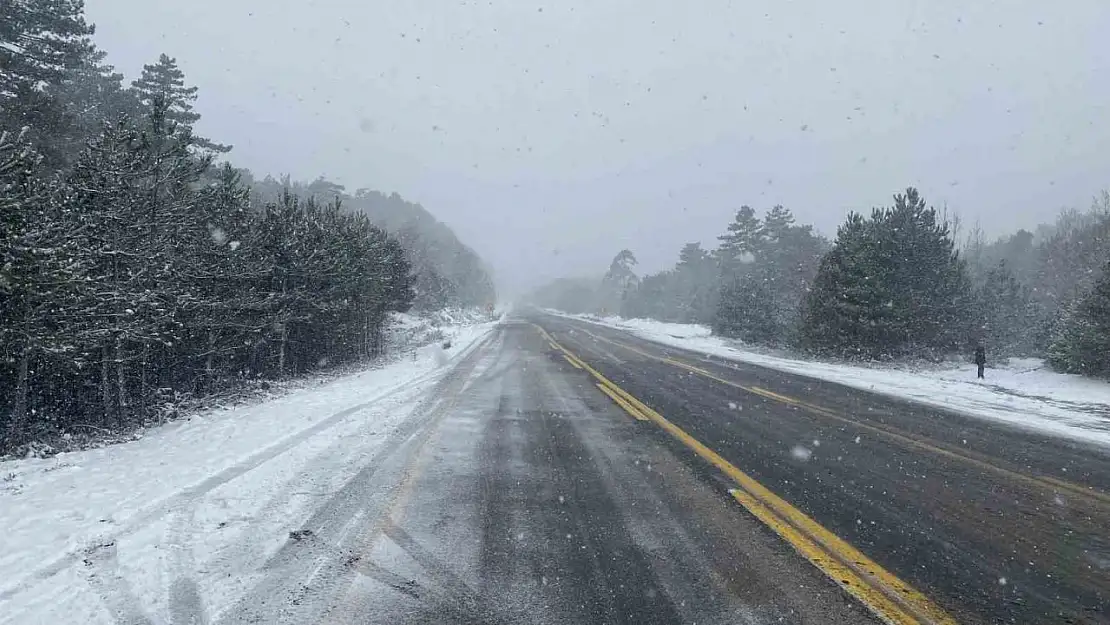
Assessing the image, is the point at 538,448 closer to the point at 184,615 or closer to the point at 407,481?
the point at 407,481

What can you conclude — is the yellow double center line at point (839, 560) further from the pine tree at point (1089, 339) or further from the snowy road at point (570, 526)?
the pine tree at point (1089, 339)

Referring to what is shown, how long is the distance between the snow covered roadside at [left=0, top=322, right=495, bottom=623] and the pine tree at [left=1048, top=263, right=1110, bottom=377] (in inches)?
695

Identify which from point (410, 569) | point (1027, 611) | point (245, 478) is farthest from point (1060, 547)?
point (245, 478)

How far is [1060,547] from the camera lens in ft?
12.8

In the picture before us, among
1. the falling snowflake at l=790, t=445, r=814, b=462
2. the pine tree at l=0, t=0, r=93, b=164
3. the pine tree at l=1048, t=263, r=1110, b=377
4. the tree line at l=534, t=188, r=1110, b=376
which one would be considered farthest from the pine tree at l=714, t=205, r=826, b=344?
the pine tree at l=0, t=0, r=93, b=164

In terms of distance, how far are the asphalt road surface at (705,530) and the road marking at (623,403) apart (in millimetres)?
617

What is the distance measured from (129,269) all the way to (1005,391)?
1793 cm

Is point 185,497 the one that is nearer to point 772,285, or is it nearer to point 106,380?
point 106,380

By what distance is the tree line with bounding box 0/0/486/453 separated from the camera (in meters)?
7.43

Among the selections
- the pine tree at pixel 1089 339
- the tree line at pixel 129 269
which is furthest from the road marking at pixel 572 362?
the pine tree at pixel 1089 339

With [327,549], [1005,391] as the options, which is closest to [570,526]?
[327,549]

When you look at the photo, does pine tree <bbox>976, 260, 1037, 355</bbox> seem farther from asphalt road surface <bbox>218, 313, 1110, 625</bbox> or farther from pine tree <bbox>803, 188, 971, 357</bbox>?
asphalt road surface <bbox>218, 313, 1110, 625</bbox>

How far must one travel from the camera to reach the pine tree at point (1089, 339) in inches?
571

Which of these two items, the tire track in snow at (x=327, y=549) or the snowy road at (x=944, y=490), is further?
the snowy road at (x=944, y=490)
